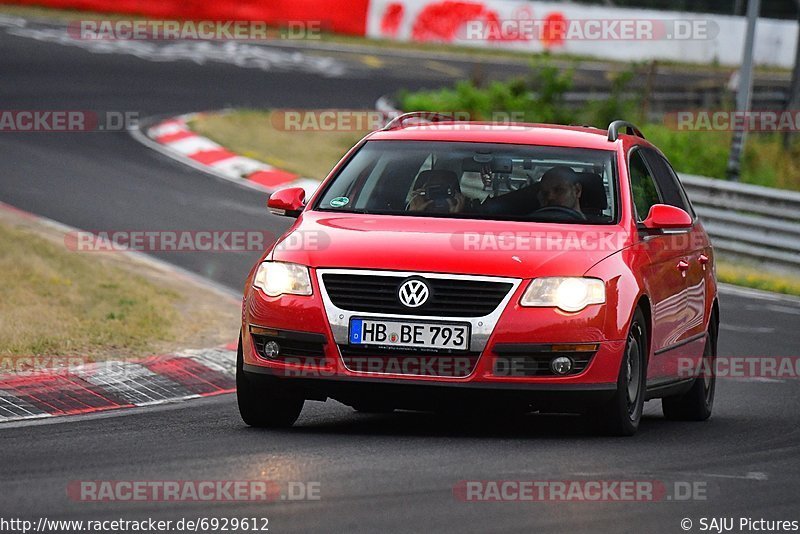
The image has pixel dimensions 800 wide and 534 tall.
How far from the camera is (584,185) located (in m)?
9.14

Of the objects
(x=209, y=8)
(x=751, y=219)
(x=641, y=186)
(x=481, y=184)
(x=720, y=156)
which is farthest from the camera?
(x=209, y=8)

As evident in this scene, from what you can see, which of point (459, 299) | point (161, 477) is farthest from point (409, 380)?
point (161, 477)

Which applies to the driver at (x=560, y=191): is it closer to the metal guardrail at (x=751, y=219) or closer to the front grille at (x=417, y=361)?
the front grille at (x=417, y=361)

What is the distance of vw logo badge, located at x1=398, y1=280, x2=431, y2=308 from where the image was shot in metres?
8.03

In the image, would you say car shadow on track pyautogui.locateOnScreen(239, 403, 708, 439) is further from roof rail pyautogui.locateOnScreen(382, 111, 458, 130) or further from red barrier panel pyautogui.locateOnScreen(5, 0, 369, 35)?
red barrier panel pyautogui.locateOnScreen(5, 0, 369, 35)

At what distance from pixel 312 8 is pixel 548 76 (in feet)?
37.2

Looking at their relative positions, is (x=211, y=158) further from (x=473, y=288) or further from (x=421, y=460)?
(x=421, y=460)

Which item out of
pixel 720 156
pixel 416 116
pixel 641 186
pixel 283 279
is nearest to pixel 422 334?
pixel 283 279

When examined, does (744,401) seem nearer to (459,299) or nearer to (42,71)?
(459,299)

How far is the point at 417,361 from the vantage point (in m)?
8.03

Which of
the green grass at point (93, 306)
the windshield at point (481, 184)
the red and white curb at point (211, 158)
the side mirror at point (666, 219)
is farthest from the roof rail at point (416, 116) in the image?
the red and white curb at point (211, 158)

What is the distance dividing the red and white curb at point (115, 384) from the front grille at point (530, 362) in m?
2.60

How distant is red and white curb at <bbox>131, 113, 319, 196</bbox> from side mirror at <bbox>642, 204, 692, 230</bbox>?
12234 millimetres

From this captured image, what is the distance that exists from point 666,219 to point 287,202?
208cm
